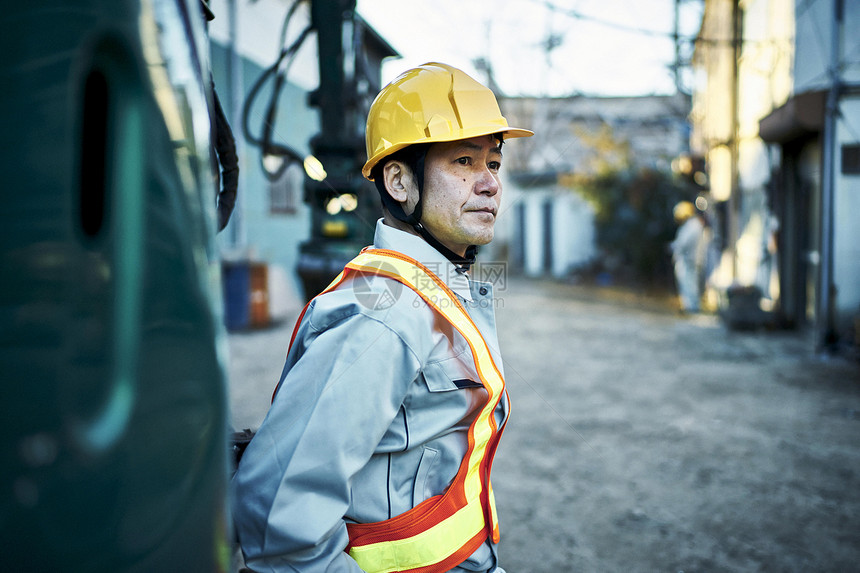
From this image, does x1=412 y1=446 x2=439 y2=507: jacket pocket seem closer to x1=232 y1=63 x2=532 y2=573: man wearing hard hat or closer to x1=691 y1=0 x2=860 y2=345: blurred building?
x1=232 y1=63 x2=532 y2=573: man wearing hard hat

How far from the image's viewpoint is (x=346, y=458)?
1254 millimetres

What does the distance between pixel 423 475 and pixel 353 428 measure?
26 cm

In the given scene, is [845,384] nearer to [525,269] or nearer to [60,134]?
[60,134]

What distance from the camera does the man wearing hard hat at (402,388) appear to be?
49.5 inches

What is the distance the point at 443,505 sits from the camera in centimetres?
142

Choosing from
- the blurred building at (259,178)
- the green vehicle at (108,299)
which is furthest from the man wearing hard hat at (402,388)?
the blurred building at (259,178)

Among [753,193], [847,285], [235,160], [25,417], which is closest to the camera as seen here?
[25,417]

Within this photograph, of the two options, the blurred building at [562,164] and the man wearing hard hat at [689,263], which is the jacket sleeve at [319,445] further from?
the blurred building at [562,164]

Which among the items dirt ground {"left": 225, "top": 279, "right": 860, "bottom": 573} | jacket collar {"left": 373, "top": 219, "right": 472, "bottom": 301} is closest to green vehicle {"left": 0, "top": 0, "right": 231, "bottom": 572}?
jacket collar {"left": 373, "top": 219, "right": 472, "bottom": 301}

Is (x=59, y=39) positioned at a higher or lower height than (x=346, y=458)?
higher

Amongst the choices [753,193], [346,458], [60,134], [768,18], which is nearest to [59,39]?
[60,134]

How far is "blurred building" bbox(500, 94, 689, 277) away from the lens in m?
22.5

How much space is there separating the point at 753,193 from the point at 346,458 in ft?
43.4

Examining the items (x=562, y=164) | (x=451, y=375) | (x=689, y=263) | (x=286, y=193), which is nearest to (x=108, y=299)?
(x=451, y=375)
